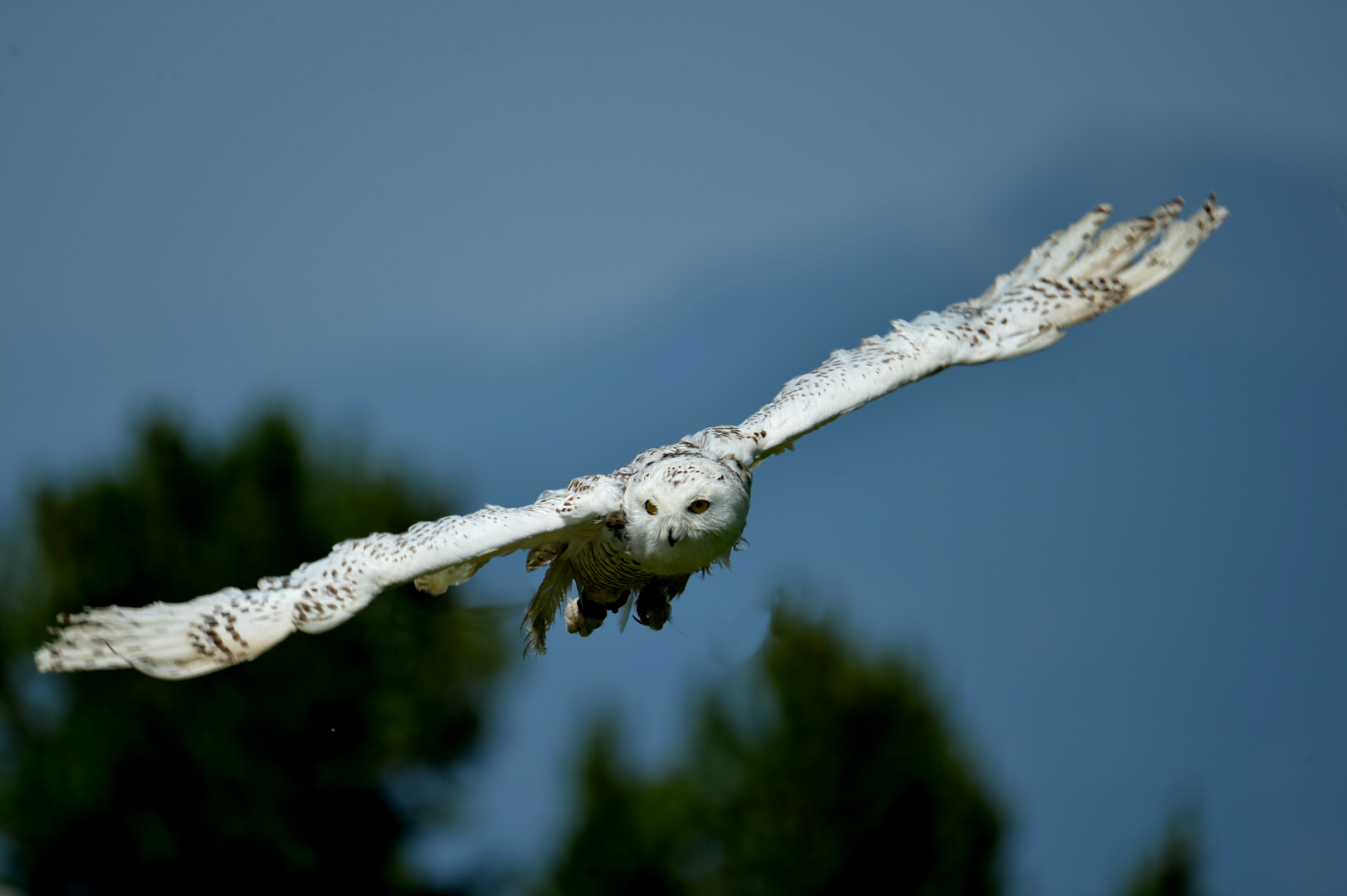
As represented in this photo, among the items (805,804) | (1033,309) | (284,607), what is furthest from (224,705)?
(1033,309)

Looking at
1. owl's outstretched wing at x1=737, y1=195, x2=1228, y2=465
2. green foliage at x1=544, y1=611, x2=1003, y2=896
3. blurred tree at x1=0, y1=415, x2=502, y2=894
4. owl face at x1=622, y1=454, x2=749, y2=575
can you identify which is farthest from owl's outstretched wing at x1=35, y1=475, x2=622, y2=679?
green foliage at x1=544, y1=611, x2=1003, y2=896

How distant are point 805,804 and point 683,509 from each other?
803 inches

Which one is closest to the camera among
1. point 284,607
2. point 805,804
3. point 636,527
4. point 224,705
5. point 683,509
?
point 683,509

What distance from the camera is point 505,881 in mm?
26812

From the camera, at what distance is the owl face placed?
305 inches

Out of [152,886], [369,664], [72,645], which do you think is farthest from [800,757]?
[72,645]

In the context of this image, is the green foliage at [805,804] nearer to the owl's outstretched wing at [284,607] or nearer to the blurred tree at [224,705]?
the blurred tree at [224,705]

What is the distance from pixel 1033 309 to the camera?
9984mm

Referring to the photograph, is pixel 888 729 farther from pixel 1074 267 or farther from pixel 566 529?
pixel 566 529

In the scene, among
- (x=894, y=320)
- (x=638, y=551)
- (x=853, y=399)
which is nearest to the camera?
(x=638, y=551)

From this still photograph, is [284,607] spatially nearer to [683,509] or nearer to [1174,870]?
[683,509]

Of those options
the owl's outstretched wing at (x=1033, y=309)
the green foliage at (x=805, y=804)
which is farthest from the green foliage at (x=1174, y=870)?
the owl's outstretched wing at (x=1033, y=309)

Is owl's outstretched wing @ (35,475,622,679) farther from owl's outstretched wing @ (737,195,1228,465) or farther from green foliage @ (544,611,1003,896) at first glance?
green foliage @ (544,611,1003,896)

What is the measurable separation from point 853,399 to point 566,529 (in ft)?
7.27
